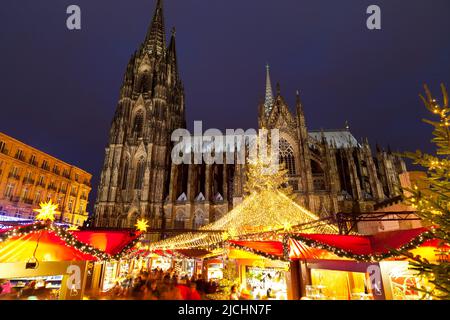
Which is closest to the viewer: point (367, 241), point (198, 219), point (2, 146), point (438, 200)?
point (438, 200)

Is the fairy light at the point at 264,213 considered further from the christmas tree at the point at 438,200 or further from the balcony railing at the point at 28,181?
the balcony railing at the point at 28,181

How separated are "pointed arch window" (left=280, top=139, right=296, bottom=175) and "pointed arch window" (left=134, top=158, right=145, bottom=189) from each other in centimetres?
1899

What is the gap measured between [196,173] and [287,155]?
41.5ft

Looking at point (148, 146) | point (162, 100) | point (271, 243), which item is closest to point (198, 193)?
point (148, 146)

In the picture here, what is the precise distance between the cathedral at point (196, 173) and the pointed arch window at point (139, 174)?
5.1 inches

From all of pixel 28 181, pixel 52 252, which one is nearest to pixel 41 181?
pixel 28 181

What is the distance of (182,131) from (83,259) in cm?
3256

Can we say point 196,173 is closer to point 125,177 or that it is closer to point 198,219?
point 198,219

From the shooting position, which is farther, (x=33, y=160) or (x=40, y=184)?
(x=40, y=184)

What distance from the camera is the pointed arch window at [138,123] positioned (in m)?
33.9

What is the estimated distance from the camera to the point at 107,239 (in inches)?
303

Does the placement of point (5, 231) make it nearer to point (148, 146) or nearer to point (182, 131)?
point (148, 146)

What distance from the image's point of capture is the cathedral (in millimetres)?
26969

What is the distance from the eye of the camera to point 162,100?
34312 millimetres
